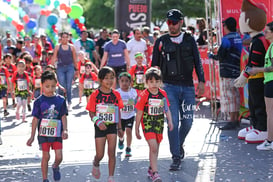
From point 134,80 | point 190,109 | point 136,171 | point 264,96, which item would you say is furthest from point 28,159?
point 134,80

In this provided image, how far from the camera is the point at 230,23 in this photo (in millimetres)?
11039

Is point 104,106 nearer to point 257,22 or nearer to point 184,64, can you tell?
point 184,64

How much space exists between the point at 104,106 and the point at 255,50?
3.24m

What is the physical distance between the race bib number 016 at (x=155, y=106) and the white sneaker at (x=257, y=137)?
2.87 metres

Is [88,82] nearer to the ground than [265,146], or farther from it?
farther from it

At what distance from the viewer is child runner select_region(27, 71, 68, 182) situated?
716cm

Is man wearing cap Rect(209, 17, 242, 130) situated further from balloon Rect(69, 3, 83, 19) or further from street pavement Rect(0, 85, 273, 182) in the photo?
balloon Rect(69, 3, 83, 19)

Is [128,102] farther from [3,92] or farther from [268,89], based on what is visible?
[3,92]

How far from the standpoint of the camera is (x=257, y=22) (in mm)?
Result: 9945

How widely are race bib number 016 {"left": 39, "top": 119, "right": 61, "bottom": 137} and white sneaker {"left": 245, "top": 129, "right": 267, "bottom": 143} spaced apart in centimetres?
374

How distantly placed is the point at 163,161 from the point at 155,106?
1.50 meters

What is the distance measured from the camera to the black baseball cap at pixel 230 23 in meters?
11.0

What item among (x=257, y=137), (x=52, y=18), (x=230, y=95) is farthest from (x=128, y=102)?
(x=52, y=18)

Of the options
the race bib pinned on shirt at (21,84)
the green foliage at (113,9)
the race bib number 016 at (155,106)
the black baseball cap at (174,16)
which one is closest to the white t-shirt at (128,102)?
the black baseball cap at (174,16)
